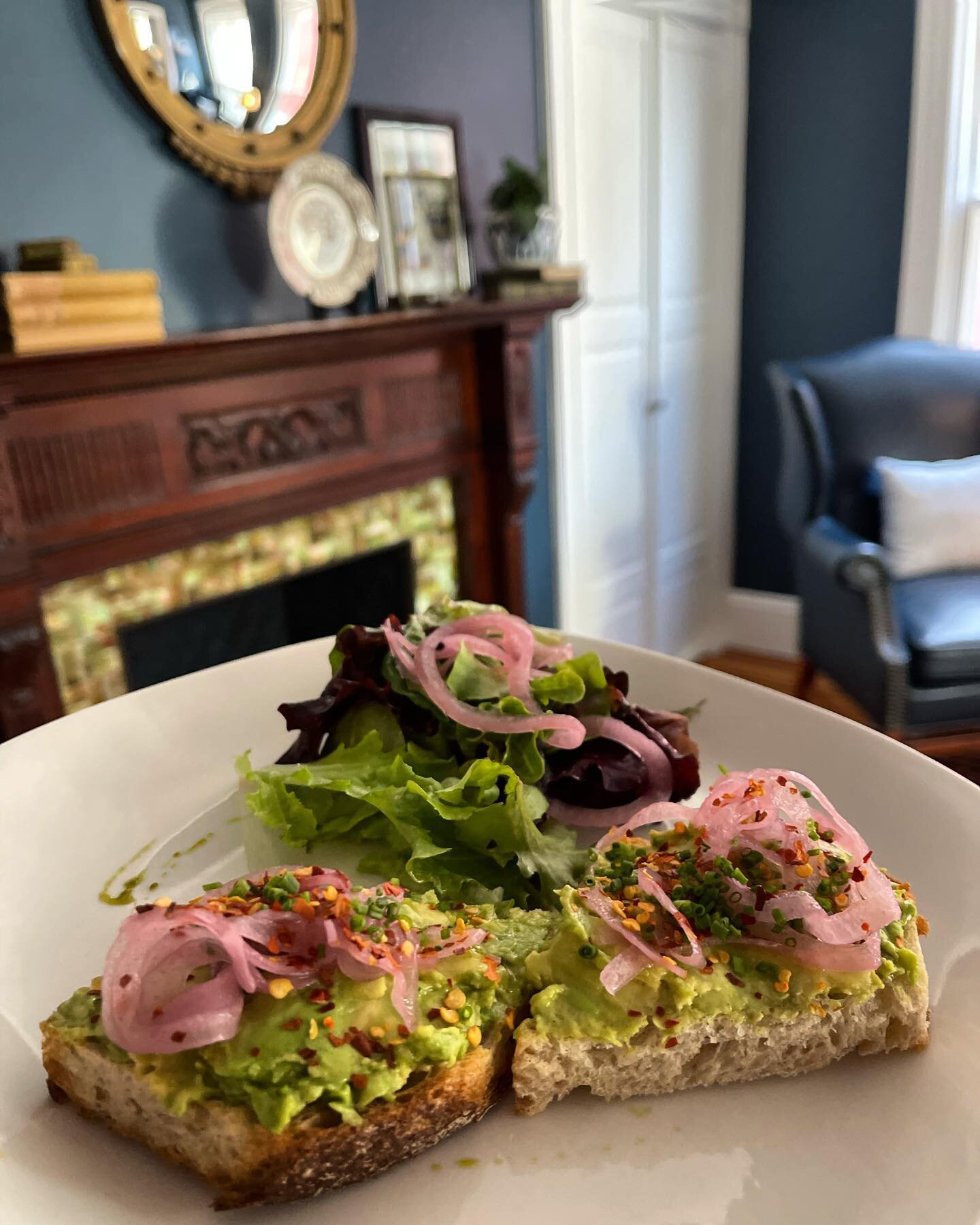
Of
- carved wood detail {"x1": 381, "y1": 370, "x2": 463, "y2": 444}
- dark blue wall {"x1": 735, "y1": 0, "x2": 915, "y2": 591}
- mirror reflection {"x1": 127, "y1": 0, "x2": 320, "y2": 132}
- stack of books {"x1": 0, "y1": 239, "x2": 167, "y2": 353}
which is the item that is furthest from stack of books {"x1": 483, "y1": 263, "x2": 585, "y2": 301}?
dark blue wall {"x1": 735, "y1": 0, "x2": 915, "y2": 591}

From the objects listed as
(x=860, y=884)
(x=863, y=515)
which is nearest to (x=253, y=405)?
(x=860, y=884)

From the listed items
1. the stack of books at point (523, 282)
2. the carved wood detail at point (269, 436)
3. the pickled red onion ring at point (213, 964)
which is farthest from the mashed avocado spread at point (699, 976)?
the stack of books at point (523, 282)

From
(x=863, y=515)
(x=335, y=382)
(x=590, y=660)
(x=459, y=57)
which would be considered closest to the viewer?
(x=590, y=660)

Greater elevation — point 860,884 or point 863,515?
point 860,884

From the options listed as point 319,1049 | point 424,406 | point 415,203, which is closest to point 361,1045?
point 319,1049

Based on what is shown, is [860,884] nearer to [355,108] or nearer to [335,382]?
[335,382]

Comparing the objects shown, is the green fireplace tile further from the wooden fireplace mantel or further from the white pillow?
the white pillow

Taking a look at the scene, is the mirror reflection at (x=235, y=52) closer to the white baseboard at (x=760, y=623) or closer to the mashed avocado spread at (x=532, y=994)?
the mashed avocado spread at (x=532, y=994)

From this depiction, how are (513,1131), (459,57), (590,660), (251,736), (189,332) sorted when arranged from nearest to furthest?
1. (513,1131)
2. (590,660)
3. (251,736)
4. (189,332)
5. (459,57)
